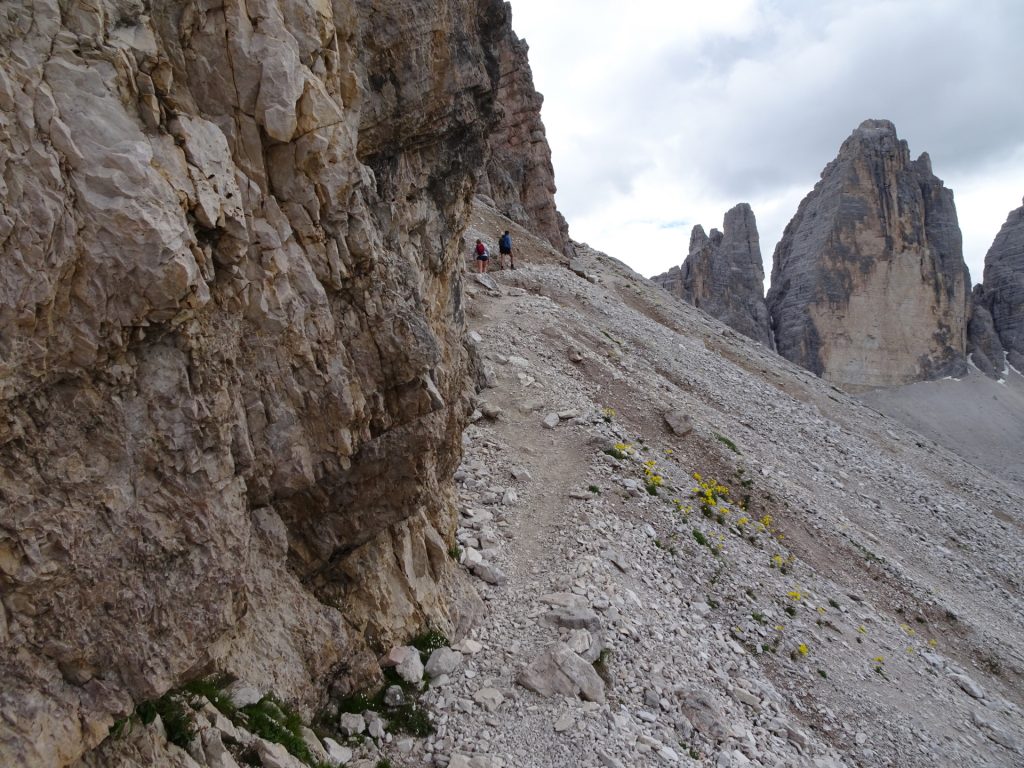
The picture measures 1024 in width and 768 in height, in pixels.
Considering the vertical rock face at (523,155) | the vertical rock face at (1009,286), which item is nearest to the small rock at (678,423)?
the vertical rock face at (523,155)

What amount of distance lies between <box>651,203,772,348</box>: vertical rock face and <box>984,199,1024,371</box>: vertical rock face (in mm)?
34989

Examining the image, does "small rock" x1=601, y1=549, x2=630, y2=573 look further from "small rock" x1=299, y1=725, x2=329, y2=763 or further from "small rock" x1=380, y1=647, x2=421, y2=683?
"small rock" x1=299, y1=725, x2=329, y2=763

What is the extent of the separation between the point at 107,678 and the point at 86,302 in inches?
143

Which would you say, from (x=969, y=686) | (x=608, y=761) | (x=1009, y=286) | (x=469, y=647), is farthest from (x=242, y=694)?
(x=1009, y=286)

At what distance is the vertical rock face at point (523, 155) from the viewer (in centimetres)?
5997

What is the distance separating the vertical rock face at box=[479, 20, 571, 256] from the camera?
197 ft

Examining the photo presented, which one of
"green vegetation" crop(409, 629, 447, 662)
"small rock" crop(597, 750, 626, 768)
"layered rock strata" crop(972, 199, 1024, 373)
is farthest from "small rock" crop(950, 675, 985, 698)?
"layered rock strata" crop(972, 199, 1024, 373)

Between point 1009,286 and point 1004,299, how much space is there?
1.99m

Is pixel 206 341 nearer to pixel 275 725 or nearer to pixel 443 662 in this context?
pixel 275 725

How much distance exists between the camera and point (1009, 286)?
95.9m

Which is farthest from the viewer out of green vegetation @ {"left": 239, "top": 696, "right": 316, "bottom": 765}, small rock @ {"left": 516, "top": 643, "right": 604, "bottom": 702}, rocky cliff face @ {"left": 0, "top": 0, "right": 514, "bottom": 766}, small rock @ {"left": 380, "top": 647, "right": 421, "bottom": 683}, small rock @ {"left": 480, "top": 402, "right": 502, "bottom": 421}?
small rock @ {"left": 480, "top": 402, "right": 502, "bottom": 421}

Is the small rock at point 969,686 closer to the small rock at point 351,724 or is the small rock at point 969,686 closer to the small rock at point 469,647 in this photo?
the small rock at point 469,647

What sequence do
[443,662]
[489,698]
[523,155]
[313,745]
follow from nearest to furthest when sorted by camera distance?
1. [313,745]
2. [489,698]
3. [443,662]
4. [523,155]

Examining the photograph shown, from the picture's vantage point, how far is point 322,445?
9.28 m
